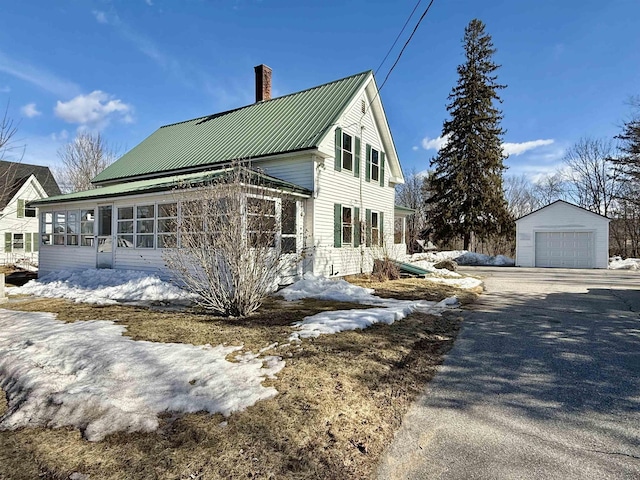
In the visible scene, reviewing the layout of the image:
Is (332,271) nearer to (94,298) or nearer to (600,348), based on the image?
(94,298)

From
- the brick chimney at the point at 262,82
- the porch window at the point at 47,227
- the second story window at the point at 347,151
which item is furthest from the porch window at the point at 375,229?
the porch window at the point at 47,227

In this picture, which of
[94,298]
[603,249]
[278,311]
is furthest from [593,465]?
[603,249]

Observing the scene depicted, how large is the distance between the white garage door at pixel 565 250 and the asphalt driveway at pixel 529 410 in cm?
1722

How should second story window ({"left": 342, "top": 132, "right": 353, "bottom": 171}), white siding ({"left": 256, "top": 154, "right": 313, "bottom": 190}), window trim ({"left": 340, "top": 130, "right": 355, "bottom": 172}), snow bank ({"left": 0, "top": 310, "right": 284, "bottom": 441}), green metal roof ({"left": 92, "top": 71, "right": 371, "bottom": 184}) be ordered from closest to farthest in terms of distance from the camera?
snow bank ({"left": 0, "top": 310, "right": 284, "bottom": 441}), white siding ({"left": 256, "top": 154, "right": 313, "bottom": 190}), green metal roof ({"left": 92, "top": 71, "right": 371, "bottom": 184}), window trim ({"left": 340, "top": 130, "right": 355, "bottom": 172}), second story window ({"left": 342, "top": 132, "right": 353, "bottom": 171})

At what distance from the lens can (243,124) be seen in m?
15.7

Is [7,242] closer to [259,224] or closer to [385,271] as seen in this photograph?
[385,271]

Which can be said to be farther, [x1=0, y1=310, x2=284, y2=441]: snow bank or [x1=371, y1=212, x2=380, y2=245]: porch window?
[x1=371, y1=212, x2=380, y2=245]: porch window

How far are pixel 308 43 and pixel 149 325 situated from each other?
11802 mm

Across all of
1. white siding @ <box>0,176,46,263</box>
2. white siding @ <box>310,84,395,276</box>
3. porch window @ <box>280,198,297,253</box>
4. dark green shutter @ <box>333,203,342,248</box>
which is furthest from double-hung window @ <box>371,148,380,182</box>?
white siding @ <box>0,176,46,263</box>

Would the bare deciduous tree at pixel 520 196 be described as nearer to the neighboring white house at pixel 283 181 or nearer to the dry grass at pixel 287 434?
the neighboring white house at pixel 283 181

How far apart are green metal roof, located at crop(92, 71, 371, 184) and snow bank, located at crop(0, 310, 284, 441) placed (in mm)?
8509

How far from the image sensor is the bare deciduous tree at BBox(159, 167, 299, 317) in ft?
21.1

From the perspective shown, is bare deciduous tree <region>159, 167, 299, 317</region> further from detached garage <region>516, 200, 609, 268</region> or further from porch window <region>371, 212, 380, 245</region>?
detached garage <region>516, 200, 609, 268</region>

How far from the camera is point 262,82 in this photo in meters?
17.8
